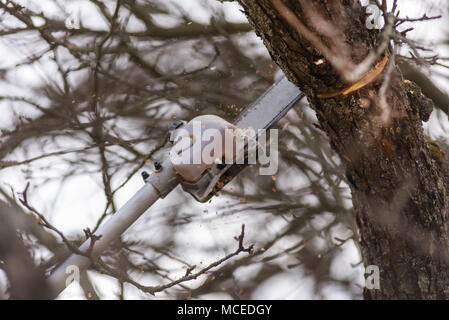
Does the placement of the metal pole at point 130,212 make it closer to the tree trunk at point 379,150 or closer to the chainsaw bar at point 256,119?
the chainsaw bar at point 256,119

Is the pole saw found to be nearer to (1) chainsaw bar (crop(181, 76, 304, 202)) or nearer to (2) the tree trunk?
(1) chainsaw bar (crop(181, 76, 304, 202))

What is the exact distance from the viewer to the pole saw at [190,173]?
2045 millimetres

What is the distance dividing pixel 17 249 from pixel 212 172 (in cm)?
114

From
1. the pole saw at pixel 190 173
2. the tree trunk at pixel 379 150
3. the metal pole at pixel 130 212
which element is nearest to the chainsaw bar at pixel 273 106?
the pole saw at pixel 190 173

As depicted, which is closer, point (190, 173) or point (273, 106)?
point (190, 173)

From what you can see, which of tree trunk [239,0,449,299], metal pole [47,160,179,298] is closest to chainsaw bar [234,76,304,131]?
tree trunk [239,0,449,299]

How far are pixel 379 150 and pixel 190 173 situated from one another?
100cm

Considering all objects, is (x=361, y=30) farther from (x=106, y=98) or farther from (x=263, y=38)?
(x=106, y=98)

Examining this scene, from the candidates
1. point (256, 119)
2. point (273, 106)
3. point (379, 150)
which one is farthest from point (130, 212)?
point (379, 150)

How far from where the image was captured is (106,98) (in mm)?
3920

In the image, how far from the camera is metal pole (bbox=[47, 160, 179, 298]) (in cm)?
203

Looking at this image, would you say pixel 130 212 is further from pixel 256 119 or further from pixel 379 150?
pixel 379 150

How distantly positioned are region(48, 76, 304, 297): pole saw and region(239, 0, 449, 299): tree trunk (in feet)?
0.63

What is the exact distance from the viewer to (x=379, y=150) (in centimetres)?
219
